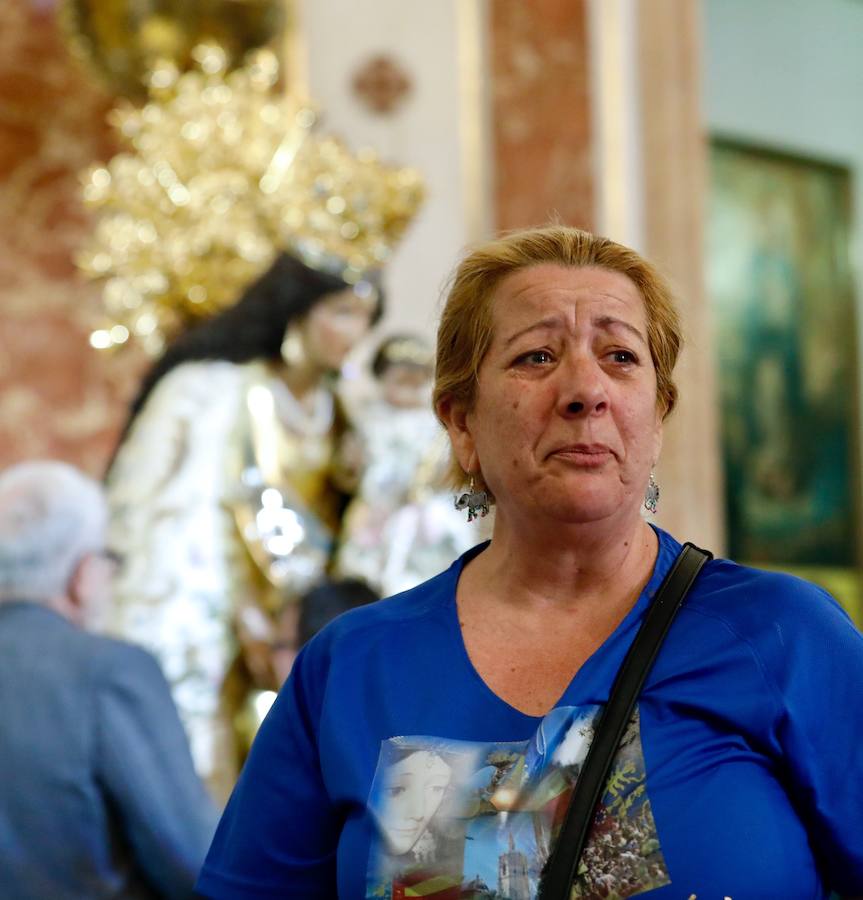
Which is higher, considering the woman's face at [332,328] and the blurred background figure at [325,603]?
the woman's face at [332,328]

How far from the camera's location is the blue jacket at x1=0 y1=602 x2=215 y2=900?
2934 mm

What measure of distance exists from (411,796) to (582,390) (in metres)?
0.49

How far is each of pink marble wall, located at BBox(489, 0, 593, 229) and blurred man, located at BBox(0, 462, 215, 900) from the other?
501 centimetres

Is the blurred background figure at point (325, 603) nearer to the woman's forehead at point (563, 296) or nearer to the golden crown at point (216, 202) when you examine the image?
the woman's forehead at point (563, 296)

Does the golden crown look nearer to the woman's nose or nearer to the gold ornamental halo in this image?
the gold ornamental halo

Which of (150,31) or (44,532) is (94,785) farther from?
(150,31)

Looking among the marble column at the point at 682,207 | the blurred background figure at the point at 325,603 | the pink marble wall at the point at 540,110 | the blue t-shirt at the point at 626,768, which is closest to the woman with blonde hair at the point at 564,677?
the blue t-shirt at the point at 626,768

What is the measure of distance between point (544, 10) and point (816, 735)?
650cm

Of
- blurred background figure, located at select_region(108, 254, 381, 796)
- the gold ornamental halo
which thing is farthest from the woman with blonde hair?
the gold ornamental halo

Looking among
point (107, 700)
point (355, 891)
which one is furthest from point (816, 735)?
point (107, 700)

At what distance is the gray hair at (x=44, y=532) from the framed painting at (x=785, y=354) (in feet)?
26.5

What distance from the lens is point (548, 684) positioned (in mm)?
1942

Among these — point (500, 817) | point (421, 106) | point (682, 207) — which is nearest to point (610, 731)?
point (500, 817)

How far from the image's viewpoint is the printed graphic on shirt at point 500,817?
1.79 meters
